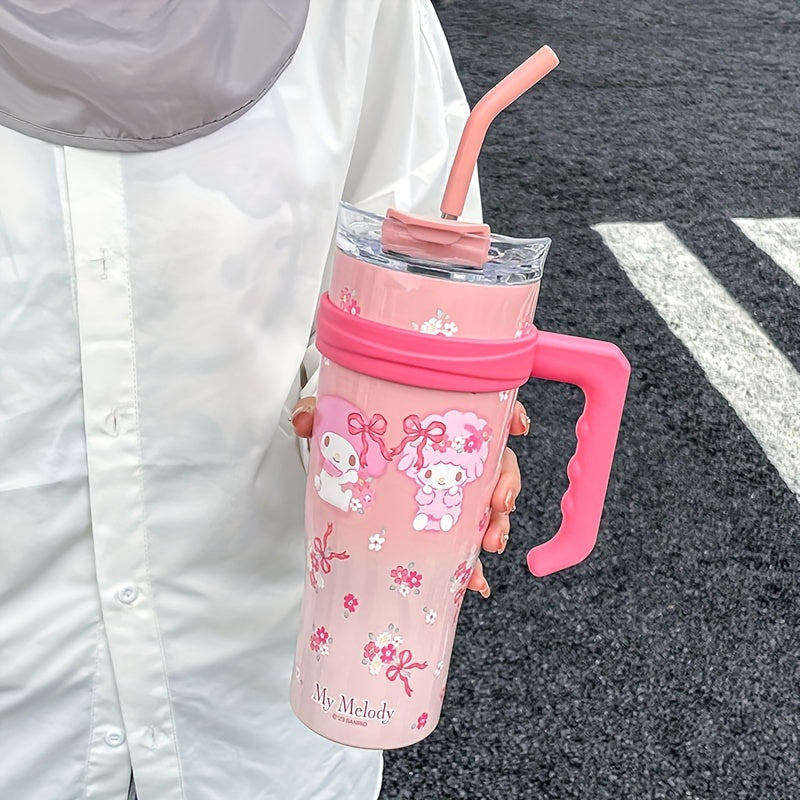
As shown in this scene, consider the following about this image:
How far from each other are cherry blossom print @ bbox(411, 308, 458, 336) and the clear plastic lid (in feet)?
0.06

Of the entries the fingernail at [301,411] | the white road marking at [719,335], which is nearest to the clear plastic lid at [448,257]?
the fingernail at [301,411]

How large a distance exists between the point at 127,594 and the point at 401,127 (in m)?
0.34

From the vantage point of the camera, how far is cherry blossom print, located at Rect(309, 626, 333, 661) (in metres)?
0.56

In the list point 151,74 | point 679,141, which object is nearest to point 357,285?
point 151,74

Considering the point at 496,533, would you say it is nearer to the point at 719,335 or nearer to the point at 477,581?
the point at 477,581

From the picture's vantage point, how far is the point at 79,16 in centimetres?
52

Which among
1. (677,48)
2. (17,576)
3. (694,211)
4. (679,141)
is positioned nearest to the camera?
(17,576)

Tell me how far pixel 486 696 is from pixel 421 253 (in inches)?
34.6

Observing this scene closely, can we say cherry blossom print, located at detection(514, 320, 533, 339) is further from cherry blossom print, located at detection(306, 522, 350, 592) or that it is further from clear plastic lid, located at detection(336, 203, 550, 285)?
cherry blossom print, located at detection(306, 522, 350, 592)

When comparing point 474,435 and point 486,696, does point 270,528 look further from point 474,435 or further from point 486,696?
point 486,696

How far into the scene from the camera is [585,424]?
56 centimetres

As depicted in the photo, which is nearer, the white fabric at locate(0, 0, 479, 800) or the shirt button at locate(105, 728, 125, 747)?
the white fabric at locate(0, 0, 479, 800)

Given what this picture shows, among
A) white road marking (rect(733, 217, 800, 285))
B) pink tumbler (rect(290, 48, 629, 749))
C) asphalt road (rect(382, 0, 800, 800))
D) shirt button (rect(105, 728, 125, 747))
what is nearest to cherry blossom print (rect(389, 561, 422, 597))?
pink tumbler (rect(290, 48, 629, 749))

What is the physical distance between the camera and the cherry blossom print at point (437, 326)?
0.48 meters
